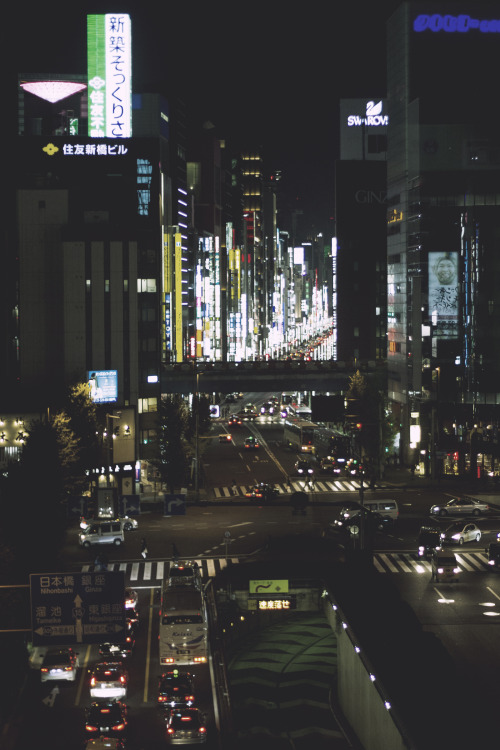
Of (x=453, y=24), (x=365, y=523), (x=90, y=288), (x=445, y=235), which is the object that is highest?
(x=453, y=24)

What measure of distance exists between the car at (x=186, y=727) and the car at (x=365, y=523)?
22.5m

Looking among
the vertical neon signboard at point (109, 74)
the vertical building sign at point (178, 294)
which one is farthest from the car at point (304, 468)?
the vertical building sign at point (178, 294)

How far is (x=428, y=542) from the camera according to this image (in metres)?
50.7

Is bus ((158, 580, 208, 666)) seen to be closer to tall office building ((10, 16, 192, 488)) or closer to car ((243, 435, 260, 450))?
tall office building ((10, 16, 192, 488))

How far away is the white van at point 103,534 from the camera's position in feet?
174

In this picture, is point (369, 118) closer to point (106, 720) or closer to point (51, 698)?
point (51, 698)

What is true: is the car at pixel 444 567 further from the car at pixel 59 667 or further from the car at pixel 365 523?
the car at pixel 59 667

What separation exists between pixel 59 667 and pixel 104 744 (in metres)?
6.56

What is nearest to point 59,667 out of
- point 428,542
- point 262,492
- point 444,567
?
point 444,567

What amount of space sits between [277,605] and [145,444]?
43.3m

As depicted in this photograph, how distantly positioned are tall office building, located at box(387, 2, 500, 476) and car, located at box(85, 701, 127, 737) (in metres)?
50.7

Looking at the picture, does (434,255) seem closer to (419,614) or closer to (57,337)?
(57,337)

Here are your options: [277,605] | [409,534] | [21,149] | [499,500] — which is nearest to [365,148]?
[21,149]

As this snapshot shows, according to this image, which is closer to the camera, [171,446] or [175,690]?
[175,690]
